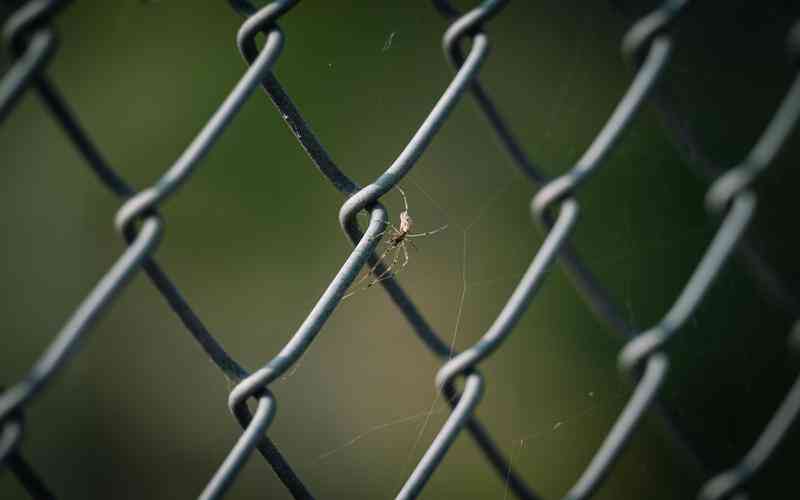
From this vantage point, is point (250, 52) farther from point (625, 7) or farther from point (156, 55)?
point (156, 55)

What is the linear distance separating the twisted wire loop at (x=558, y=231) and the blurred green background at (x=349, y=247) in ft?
3.84

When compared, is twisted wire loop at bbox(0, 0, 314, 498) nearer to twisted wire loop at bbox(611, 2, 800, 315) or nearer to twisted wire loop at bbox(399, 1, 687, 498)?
twisted wire loop at bbox(399, 1, 687, 498)

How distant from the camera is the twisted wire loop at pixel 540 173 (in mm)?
804

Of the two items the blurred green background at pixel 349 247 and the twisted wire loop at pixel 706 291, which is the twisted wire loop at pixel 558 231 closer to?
the twisted wire loop at pixel 706 291

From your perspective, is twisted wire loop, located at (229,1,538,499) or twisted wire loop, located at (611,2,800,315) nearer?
twisted wire loop, located at (229,1,538,499)

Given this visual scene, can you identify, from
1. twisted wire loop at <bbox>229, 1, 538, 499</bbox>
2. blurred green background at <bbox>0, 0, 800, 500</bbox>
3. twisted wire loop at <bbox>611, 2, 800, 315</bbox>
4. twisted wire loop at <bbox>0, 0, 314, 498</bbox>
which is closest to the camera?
twisted wire loop at <bbox>0, 0, 314, 498</bbox>

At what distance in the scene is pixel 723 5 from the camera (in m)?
2.09

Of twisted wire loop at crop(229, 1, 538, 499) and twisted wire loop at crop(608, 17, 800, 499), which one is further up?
twisted wire loop at crop(229, 1, 538, 499)

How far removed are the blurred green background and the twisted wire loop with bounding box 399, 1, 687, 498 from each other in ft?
3.84

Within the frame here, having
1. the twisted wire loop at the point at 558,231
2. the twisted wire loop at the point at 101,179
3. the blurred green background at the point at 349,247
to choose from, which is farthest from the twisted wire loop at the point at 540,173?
the blurred green background at the point at 349,247

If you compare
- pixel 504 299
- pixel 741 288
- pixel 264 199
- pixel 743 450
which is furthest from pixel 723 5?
pixel 264 199

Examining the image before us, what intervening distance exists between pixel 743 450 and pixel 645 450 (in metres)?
0.30

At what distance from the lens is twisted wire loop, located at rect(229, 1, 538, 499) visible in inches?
28.9

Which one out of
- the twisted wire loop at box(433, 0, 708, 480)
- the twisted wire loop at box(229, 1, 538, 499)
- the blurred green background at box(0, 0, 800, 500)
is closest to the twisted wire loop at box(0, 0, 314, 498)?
the twisted wire loop at box(229, 1, 538, 499)
